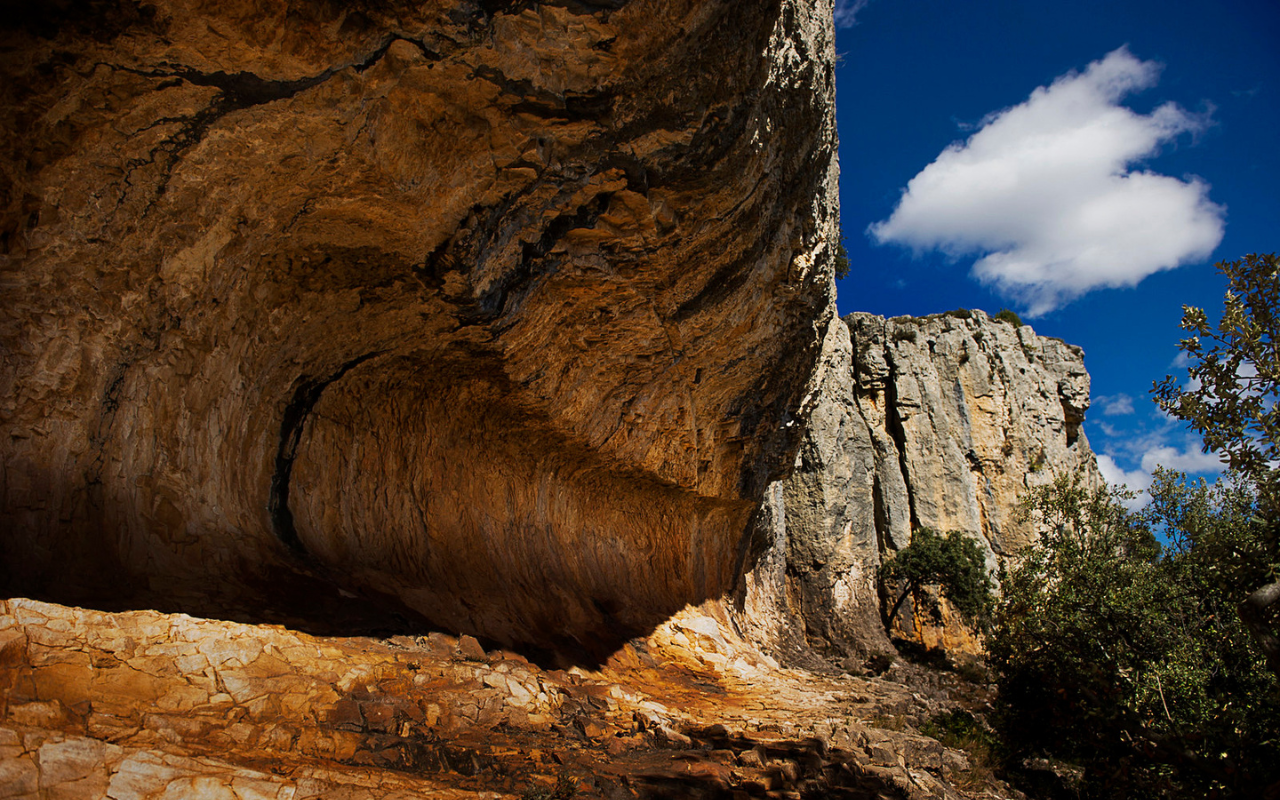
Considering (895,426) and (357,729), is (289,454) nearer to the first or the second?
(357,729)

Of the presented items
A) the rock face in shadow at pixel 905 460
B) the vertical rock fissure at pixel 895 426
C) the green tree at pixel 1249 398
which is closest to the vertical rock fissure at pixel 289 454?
the green tree at pixel 1249 398

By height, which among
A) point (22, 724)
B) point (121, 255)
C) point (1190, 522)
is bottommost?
point (22, 724)

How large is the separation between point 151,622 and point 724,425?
34.3 ft

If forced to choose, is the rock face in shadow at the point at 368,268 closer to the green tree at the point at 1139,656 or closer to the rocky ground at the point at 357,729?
the rocky ground at the point at 357,729

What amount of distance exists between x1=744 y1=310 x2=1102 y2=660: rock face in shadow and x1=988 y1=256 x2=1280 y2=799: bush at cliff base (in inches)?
355

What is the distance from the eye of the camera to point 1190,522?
11773 millimetres

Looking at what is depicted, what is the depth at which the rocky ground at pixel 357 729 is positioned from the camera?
4.00m

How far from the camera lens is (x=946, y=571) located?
82.8 feet

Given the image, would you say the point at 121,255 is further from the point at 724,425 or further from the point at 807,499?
the point at 807,499

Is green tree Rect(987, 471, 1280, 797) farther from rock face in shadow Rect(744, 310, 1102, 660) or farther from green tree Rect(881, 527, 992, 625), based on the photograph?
green tree Rect(881, 527, 992, 625)

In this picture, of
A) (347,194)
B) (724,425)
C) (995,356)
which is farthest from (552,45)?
(995,356)

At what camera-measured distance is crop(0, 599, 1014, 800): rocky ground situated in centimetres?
400

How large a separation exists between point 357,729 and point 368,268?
16.1 ft

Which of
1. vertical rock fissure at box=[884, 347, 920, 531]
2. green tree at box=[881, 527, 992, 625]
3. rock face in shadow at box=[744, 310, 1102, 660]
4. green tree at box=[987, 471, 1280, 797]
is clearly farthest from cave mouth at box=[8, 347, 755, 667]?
vertical rock fissure at box=[884, 347, 920, 531]
